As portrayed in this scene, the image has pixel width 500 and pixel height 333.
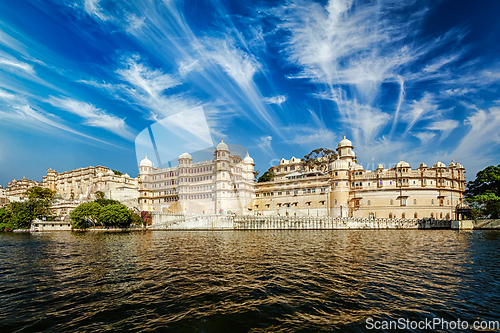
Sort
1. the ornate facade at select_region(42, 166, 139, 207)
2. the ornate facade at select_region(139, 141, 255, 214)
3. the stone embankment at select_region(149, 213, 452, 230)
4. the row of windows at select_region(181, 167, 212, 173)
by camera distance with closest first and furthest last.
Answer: the stone embankment at select_region(149, 213, 452, 230), the ornate facade at select_region(139, 141, 255, 214), the row of windows at select_region(181, 167, 212, 173), the ornate facade at select_region(42, 166, 139, 207)

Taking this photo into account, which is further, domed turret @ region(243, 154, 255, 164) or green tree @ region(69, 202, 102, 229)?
domed turret @ region(243, 154, 255, 164)

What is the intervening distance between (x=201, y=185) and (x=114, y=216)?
24775 mm

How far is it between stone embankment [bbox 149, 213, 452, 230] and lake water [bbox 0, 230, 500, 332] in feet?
120

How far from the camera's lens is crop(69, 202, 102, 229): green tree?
198 feet

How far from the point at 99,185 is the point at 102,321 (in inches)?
4113

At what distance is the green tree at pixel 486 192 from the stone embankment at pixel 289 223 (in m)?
6.68

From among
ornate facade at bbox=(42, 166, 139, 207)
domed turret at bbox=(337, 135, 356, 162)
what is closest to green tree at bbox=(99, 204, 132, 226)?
ornate facade at bbox=(42, 166, 139, 207)

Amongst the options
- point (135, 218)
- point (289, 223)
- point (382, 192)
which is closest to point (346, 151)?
point (382, 192)

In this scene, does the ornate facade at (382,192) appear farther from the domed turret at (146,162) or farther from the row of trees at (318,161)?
the domed turret at (146,162)

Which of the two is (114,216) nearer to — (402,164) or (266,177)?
(266,177)

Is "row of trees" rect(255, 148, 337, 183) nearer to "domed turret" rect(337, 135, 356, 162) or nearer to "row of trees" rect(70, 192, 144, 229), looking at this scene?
"domed turret" rect(337, 135, 356, 162)

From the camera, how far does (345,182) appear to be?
6538cm

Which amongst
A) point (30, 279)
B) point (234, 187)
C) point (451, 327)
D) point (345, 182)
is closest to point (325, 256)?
point (451, 327)

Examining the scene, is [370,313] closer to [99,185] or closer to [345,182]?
[345,182]
